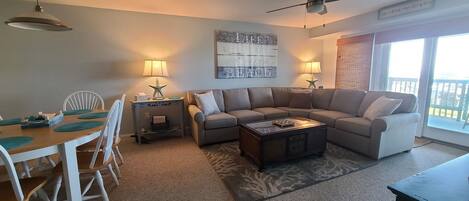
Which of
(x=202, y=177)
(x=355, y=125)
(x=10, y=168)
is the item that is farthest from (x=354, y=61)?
(x=10, y=168)

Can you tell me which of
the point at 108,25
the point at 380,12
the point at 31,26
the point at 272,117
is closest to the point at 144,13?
the point at 108,25

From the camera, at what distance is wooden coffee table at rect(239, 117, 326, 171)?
247 centimetres

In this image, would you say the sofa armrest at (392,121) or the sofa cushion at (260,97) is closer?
the sofa armrest at (392,121)

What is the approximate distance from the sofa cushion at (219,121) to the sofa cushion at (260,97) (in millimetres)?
967

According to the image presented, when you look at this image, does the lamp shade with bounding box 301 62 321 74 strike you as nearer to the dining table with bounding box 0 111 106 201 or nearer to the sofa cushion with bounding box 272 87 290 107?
the sofa cushion with bounding box 272 87 290 107

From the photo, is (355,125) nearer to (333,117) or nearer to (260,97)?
(333,117)

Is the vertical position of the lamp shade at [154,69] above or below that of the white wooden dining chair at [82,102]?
above

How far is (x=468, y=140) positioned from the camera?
316 cm

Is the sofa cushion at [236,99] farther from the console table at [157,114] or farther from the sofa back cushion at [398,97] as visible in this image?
the sofa back cushion at [398,97]

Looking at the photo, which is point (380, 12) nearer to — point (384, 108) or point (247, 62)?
point (384, 108)

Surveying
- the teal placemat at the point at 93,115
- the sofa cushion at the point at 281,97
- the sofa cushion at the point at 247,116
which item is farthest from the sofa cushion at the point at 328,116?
the teal placemat at the point at 93,115

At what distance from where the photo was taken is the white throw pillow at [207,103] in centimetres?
352

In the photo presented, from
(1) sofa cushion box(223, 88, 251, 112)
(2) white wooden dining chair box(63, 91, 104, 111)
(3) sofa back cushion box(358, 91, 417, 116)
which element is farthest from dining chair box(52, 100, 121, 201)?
(3) sofa back cushion box(358, 91, 417, 116)

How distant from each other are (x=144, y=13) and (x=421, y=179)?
403 cm
